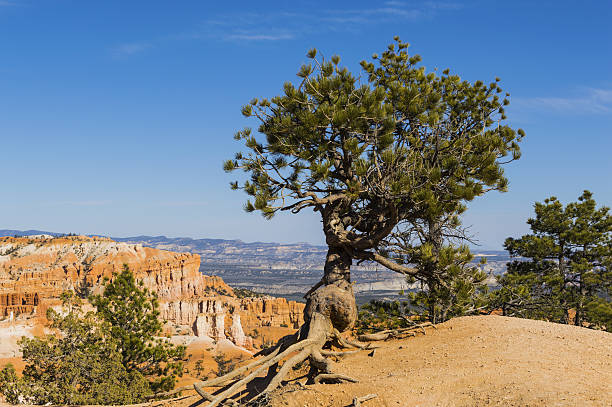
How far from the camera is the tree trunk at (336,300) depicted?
374 inches

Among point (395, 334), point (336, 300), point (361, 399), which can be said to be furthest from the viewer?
point (395, 334)

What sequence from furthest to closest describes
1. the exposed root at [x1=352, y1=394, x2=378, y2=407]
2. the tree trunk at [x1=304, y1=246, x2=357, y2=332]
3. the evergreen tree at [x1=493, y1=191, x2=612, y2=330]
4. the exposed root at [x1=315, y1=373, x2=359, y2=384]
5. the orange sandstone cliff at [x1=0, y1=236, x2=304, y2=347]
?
the orange sandstone cliff at [x1=0, y1=236, x2=304, y2=347] → the evergreen tree at [x1=493, y1=191, x2=612, y2=330] → the tree trunk at [x1=304, y1=246, x2=357, y2=332] → the exposed root at [x1=315, y1=373, x2=359, y2=384] → the exposed root at [x1=352, y1=394, x2=378, y2=407]

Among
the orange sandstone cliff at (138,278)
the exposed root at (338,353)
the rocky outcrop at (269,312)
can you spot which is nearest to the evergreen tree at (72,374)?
the exposed root at (338,353)

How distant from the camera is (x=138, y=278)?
97250mm

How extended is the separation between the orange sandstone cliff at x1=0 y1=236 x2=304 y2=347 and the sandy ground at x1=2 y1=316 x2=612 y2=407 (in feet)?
250

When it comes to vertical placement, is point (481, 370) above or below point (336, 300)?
below

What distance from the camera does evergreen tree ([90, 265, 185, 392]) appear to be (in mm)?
18734

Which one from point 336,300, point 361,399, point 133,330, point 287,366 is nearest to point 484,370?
point 361,399

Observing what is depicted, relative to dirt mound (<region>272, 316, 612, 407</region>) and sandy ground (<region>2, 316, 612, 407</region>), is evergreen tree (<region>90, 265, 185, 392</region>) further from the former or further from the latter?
dirt mound (<region>272, 316, 612, 407</region>)

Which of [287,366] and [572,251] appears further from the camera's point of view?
[572,251]

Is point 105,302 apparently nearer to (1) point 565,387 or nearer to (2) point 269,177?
(2) point 269,177

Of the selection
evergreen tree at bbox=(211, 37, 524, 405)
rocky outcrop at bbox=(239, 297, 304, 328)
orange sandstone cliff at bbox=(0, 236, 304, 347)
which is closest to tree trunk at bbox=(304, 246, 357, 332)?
evergreen tree at bbox=(211, 37, 524, 405)

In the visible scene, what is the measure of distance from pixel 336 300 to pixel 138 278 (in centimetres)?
9682

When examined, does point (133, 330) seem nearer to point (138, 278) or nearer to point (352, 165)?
point (352, 165)
